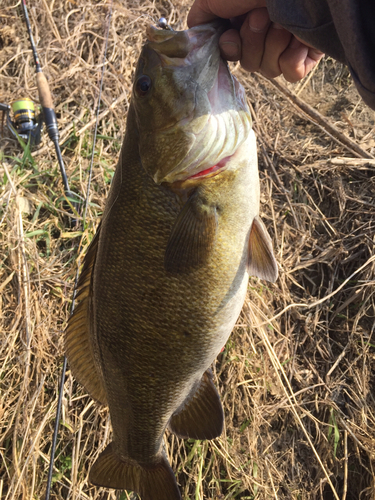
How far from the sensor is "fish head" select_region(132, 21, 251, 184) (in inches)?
55.0

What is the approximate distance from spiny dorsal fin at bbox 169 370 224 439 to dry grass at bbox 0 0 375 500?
1.14 meters

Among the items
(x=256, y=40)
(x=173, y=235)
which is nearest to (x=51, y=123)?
(x=256, y=40)

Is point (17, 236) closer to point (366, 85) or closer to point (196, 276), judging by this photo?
point (196, 276)

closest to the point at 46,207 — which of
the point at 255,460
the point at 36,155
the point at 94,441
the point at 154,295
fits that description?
the point at 36,155

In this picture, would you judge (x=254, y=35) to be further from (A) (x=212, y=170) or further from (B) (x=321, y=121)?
(B) (x=321, y=121)

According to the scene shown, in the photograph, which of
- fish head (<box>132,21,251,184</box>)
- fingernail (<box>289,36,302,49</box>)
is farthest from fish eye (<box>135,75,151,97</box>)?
fingernail (<box>289,36,302,49</box>)

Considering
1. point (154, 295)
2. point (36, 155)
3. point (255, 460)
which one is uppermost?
point (154, 295)

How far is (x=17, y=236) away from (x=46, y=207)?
13.5 inches

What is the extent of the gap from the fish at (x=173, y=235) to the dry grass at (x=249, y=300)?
132 cm

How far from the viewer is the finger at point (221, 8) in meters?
1.51

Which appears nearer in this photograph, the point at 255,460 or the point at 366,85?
the point at 366,85

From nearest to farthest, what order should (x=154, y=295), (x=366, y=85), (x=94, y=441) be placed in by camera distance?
(x=366, y=85), (x=154, y=295), (x=94, y=441)

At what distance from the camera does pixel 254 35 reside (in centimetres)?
161

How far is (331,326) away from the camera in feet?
10.8
